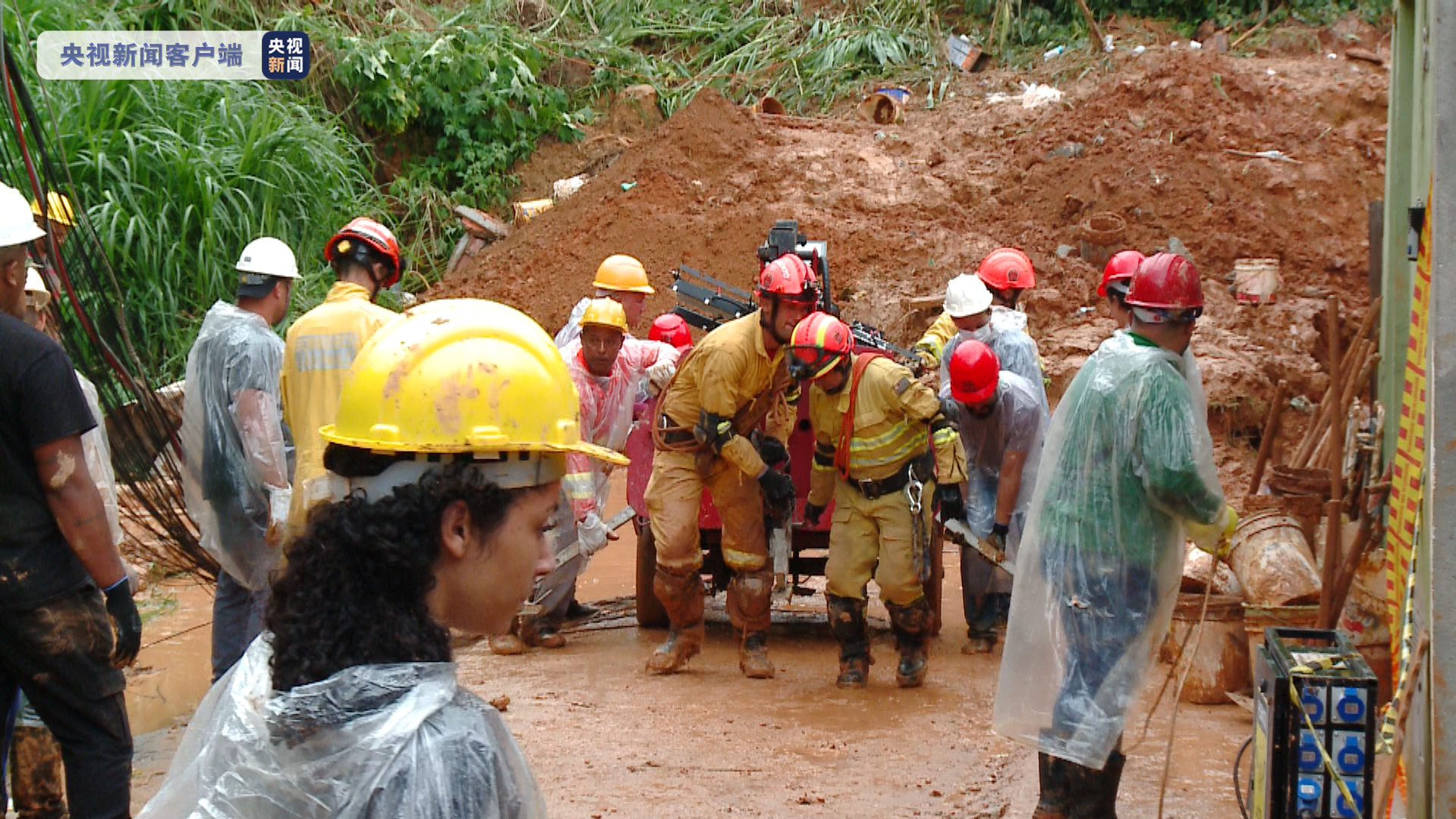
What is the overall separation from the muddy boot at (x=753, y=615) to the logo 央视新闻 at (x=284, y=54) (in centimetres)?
1068

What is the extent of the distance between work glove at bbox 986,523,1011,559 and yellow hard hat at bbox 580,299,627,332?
2.23 metres

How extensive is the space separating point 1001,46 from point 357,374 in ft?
57.7

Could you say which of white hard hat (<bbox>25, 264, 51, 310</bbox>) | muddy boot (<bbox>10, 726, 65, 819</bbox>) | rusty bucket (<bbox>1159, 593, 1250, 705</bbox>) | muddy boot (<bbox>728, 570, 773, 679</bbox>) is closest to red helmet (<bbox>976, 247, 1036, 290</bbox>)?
muddy boot (<bbox>728, 570, 773, 679</bbox>)

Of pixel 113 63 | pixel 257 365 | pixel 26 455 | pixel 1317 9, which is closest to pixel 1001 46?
pixel 1317 9

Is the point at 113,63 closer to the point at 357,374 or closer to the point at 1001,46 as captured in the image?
the point at 1001,46

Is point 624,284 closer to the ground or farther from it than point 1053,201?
closer to the ground

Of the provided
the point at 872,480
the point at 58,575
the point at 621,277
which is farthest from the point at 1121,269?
the point at 58,575

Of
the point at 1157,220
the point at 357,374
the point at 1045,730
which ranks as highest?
→ the point at 1157,220

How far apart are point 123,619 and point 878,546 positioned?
372 cm

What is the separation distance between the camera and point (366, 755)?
1.53 m

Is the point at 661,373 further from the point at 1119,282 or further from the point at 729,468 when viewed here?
the point at 1119,282

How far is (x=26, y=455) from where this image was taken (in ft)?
11.8

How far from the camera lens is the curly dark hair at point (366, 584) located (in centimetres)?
162

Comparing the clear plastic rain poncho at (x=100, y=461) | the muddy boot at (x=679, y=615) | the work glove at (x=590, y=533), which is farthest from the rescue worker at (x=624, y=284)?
the clear plastic rain poncho at (x=100, y=461)
